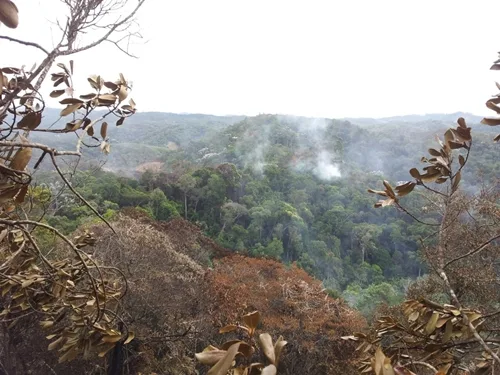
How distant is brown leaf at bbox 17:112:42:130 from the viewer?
2.57 ft

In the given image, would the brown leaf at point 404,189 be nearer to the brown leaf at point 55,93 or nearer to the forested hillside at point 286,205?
the brown leaf at point 55,93

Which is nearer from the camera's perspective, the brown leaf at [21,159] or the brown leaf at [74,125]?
the brown leaf at [21,159]

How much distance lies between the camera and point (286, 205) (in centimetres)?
2162

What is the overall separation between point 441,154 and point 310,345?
257 inches

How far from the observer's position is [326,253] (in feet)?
63.5

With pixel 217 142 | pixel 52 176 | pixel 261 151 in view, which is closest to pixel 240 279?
pixel 52 176

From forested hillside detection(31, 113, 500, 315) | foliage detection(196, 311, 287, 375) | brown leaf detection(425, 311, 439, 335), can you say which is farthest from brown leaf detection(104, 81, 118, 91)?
forested hillside detection(31, 113, 500, 315)

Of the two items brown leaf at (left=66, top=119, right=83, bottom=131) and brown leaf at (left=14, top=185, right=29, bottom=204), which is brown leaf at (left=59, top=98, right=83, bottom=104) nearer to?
brown leaf at (left=66, top=119, right=83, bottom=131)

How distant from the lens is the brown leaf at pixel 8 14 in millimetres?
500

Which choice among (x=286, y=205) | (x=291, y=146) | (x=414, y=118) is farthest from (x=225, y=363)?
(x=414, y=118)

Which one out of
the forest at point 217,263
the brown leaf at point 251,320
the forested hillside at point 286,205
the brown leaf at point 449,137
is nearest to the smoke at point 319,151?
the forested hillside at point 286,205

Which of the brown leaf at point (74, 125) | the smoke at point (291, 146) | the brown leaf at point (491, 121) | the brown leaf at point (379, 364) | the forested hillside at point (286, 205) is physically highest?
the brown leaf at point (491, 121)

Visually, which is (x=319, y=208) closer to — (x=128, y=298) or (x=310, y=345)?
(x=310, y=345)

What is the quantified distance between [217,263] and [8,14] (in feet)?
30.6
